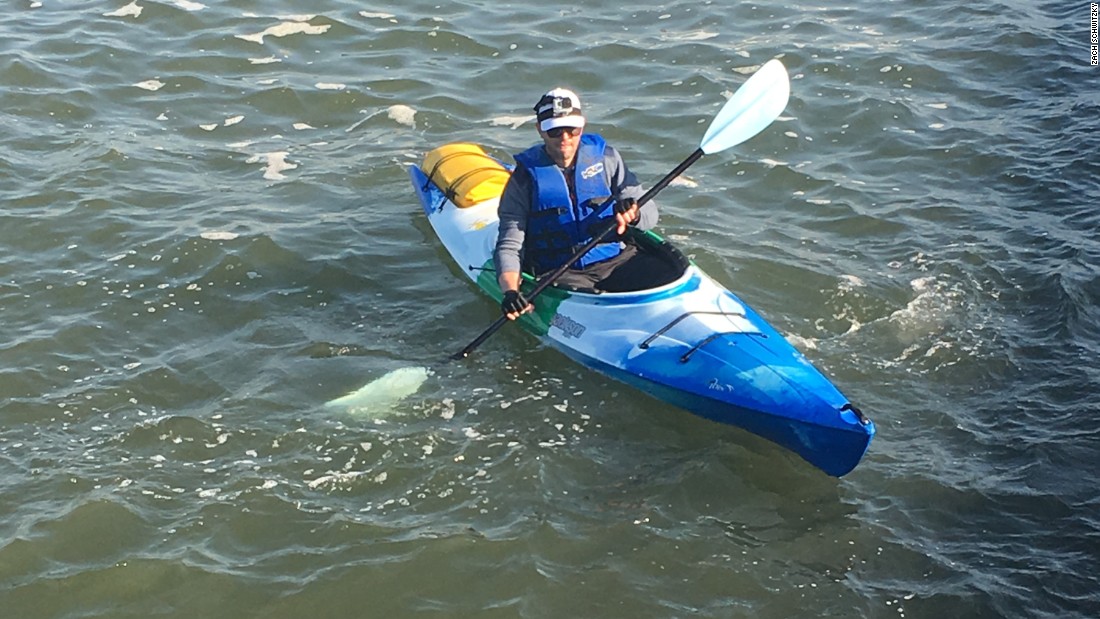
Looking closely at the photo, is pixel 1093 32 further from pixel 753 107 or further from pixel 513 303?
pixel 513 303

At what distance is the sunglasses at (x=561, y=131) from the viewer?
6.22 meters

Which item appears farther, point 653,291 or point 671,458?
point 653,291

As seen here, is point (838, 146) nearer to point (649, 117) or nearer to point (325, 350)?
point (649, 117)

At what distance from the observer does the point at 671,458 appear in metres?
5.86

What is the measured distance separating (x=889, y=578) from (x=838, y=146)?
486 cm

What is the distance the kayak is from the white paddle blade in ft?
2.52

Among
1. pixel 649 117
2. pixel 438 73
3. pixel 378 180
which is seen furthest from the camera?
pixel 438 73

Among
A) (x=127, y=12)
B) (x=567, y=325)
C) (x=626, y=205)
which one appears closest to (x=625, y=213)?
(x=626, y=205)

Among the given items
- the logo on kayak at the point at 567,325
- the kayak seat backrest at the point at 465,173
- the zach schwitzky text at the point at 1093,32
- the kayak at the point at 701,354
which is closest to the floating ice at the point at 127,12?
the kayak seat backrest at the point at 465,173

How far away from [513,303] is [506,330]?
0.81 m

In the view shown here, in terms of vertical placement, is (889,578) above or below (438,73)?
below

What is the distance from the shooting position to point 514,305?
20.6ft

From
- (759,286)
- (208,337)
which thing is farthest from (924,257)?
(208,337)

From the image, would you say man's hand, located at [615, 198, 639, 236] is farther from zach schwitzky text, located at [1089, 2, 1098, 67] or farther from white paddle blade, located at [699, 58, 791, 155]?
zach schwitzky text, located at [1089, 2, 1098, 67]
